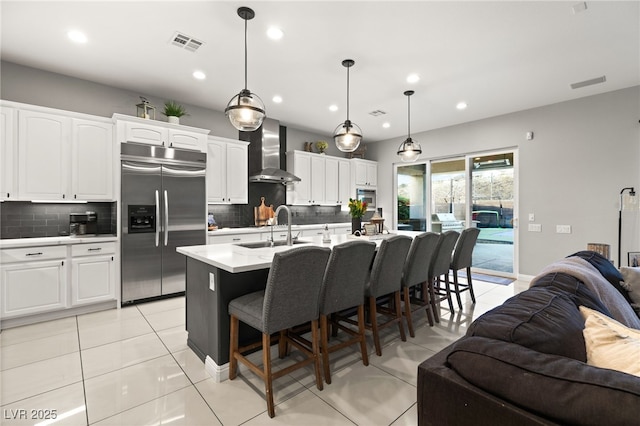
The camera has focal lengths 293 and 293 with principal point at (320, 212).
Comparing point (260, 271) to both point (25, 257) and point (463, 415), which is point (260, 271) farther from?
point (25, 257)

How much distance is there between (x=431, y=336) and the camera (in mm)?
3004

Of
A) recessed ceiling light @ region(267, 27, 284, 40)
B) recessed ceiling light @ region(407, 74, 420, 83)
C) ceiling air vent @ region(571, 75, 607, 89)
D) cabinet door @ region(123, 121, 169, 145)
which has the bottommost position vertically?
cabinet door @ region(123, 121, 169, 145)

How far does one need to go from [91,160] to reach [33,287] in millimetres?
1606

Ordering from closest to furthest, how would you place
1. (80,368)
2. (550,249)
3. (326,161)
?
(80,368) → (550,249) → (326,161)

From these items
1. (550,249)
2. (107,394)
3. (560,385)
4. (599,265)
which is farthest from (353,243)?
(550,249)

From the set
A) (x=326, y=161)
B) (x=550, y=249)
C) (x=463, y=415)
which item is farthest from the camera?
(x=326, y=161)

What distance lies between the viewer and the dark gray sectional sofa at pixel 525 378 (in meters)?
0.73

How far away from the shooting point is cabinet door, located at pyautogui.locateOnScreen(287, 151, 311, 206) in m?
6.04

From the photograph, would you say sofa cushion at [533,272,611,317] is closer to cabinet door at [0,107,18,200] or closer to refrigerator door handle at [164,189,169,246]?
refrigerator door handle at [164,189,169,246]

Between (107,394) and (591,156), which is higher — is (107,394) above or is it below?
below

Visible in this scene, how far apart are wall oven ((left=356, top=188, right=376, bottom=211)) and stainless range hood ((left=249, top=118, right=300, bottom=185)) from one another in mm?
2116

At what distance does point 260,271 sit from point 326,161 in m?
4.47

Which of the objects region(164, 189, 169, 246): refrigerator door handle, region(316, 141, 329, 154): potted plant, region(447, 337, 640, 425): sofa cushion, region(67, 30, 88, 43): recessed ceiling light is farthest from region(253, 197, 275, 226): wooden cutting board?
region(447, 337, 640, 425): sofa cushion

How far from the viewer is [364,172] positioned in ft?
23.9
